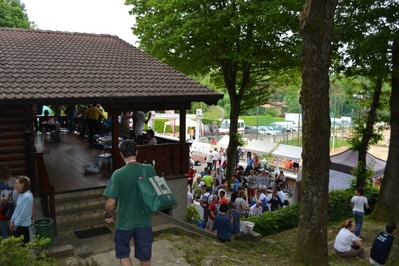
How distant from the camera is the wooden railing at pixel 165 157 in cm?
1004

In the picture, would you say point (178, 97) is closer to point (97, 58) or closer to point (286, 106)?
A: point (97, 58)

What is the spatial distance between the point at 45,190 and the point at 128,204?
4296 millimetres

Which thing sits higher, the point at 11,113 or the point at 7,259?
the point at 11,113

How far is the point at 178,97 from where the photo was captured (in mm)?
9906

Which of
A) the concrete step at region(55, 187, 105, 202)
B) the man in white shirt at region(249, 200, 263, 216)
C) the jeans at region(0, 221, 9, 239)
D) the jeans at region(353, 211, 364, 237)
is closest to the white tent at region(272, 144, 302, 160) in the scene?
the man in white shirt at region(249, 200, 263, 216)

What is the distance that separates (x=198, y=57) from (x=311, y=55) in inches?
442

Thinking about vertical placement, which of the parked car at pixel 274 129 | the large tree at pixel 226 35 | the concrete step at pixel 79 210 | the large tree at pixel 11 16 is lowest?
the parked car at pixel 274 129

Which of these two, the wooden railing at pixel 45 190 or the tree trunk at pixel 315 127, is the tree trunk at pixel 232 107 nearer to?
the tree trunk at pixel 315 127

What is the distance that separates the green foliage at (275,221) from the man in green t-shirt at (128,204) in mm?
7306

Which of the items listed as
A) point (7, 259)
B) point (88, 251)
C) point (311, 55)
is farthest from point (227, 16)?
point (7, 259)

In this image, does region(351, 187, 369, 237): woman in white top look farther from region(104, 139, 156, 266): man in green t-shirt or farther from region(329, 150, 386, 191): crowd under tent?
region(104, 139, 156, 266): man in green t-shirt

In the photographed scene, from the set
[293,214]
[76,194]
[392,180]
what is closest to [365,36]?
[392,180]

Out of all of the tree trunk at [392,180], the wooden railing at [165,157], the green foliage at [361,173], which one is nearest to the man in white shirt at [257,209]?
the wooden railing at [165,157]

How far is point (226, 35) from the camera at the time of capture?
635 inches
